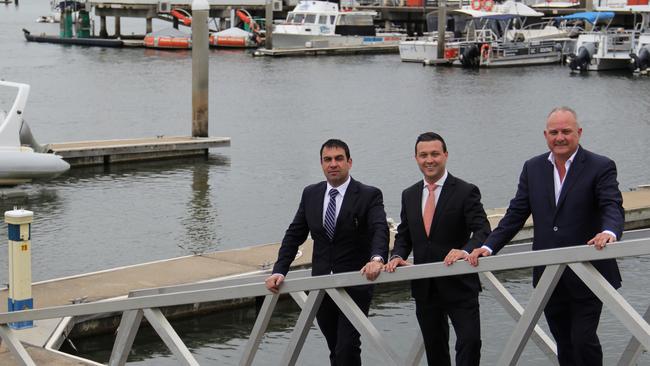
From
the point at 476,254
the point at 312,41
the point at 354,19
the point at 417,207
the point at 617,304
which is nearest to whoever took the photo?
the point at 617,304

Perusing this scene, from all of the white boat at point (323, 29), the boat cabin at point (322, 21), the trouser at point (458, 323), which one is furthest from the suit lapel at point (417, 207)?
the boat cabin at point (322, 21)

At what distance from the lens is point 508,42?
200ft

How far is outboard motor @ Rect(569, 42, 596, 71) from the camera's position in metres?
56.1

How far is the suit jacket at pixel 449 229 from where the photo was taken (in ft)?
20.8

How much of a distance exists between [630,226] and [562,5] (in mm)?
68520

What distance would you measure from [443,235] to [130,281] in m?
6.81

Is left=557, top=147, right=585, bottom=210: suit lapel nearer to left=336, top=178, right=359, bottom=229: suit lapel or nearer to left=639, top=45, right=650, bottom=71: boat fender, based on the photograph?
left=336, top=178, right=359, bottom=229: suit lapel

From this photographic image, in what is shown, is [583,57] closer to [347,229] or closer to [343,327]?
[347,229]

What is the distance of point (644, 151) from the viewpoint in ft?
99.6

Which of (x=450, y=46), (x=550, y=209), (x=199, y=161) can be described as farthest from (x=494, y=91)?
(x=550, y=209)

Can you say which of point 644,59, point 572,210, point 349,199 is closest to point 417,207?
point 349,199

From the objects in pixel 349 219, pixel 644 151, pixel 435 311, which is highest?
pixel 349 219

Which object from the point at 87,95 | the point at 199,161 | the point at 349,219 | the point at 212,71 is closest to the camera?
the point at 349,219

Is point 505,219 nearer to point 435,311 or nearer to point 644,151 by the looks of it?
point 435,311
